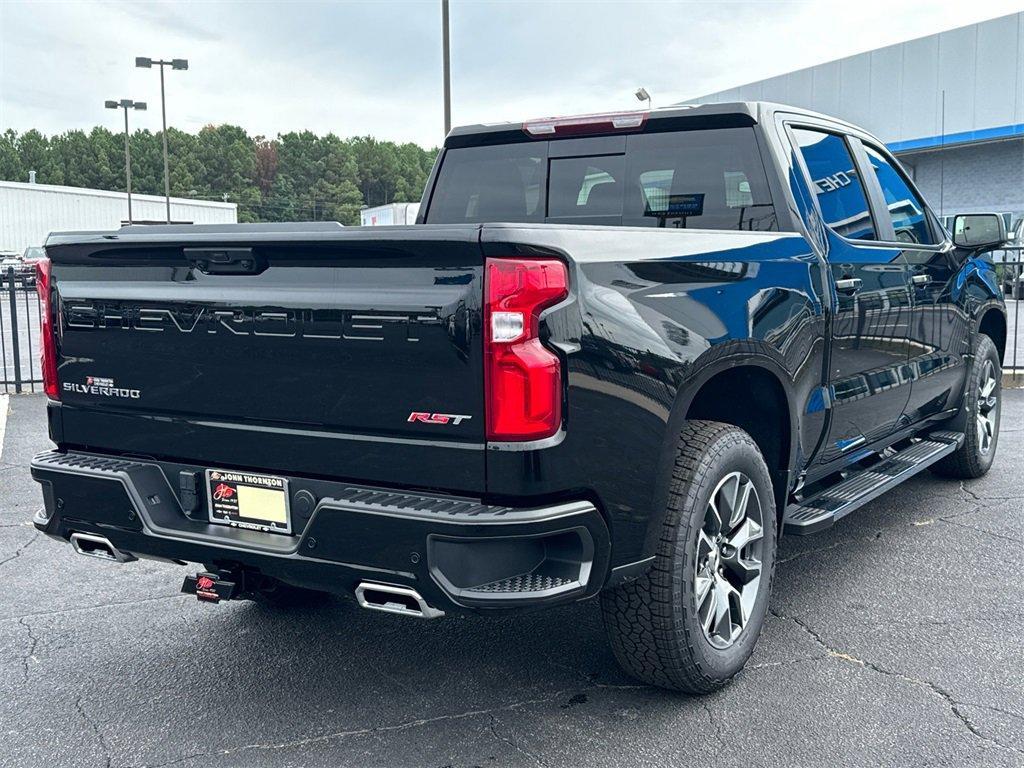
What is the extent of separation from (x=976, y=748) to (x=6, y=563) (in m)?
4.31

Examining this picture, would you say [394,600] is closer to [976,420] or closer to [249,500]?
[249,500]

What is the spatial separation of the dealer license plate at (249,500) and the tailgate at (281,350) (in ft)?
0.15

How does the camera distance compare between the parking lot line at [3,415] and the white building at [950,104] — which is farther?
the white building at [950,104]

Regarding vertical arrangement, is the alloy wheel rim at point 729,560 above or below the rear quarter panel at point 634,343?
below

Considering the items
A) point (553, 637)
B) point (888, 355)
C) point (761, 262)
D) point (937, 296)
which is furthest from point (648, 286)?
point (937, 296)

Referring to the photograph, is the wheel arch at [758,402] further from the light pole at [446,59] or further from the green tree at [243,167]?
the green tree at [243,167]

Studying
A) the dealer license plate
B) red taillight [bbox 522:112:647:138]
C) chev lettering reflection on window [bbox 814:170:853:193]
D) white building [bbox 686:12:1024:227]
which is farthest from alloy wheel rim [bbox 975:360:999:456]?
Answer: white building [bbox 686:12:1024:227]

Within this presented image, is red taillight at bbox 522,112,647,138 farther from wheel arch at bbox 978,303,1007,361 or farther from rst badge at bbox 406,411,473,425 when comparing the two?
wheel arch at bbox 978,303,1007,361

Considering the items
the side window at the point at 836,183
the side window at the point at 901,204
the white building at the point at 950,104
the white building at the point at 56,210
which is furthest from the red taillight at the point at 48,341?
the white building at the point at 56,210

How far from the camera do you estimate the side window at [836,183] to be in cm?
430

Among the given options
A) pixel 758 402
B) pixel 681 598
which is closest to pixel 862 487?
pixel 758 402

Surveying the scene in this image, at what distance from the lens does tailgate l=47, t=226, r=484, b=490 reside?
8.77 ft

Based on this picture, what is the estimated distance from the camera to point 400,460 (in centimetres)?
278

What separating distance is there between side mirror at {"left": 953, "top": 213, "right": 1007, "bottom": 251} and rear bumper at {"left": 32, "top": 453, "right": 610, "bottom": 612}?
3652 millimetres
